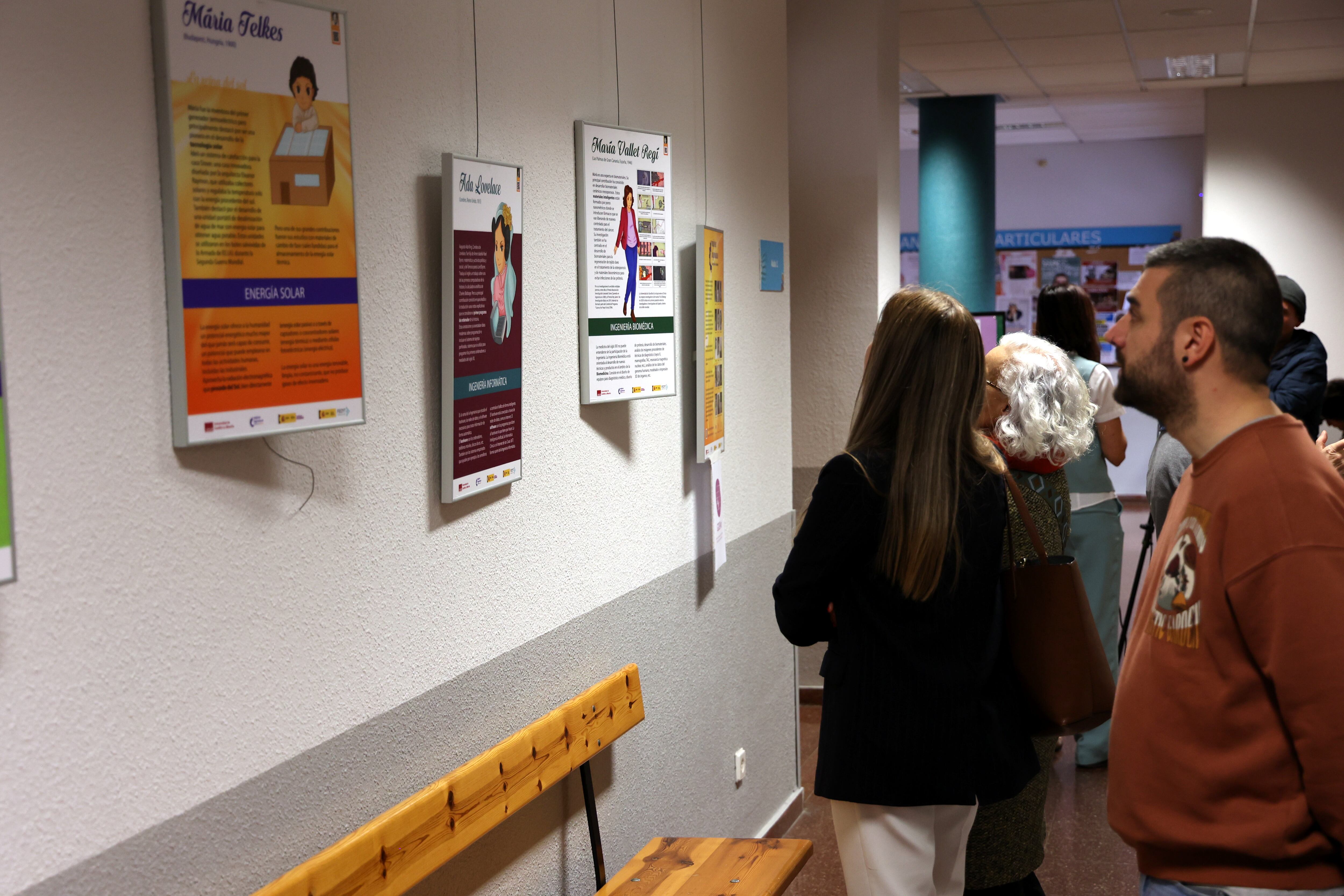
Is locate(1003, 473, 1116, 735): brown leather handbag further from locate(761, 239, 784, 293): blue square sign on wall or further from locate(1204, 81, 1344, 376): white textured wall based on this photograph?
locate(1204, 81, 1344, 376): white textured wall

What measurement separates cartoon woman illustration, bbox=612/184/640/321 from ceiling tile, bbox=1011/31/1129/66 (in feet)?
14.9

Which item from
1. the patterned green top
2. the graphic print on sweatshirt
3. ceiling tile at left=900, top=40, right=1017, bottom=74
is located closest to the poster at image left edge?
the graphic print on sweatshirt

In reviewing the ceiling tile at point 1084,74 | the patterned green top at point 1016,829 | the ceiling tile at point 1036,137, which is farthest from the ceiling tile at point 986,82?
the patterned green top at point 1016,829

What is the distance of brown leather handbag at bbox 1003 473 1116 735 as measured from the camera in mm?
2217

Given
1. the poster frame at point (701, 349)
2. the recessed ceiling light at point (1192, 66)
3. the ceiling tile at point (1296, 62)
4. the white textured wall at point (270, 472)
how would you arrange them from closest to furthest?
1. the white textured wall at point (270, 472)
2. the poster frame at point (701, 349)
3. the ceiling tile at point (1296, 62)
4. the recessed ceiling light at point (1192, 66)

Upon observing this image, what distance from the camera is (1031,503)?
2752 mm

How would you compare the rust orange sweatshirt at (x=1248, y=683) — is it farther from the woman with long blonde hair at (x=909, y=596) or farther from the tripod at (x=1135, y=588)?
the tripod at (x=1135, y=588)

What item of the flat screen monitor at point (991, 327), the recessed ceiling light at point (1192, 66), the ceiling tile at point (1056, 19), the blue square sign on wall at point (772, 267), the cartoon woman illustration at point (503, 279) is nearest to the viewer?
the cartoon woman illustration at point (503, 279)

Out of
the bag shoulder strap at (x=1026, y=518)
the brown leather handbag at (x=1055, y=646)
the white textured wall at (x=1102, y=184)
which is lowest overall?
the brown leather handbag at (x=1055, y=646)

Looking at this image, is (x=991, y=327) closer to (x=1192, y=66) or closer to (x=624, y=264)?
(x=1192, y=66)

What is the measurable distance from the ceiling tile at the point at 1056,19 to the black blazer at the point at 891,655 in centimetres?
434

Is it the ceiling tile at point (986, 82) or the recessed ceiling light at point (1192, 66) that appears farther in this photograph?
the ceiling tile at point (986, 82)

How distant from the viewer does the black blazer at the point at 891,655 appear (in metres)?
2.12

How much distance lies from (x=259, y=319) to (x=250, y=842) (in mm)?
734
